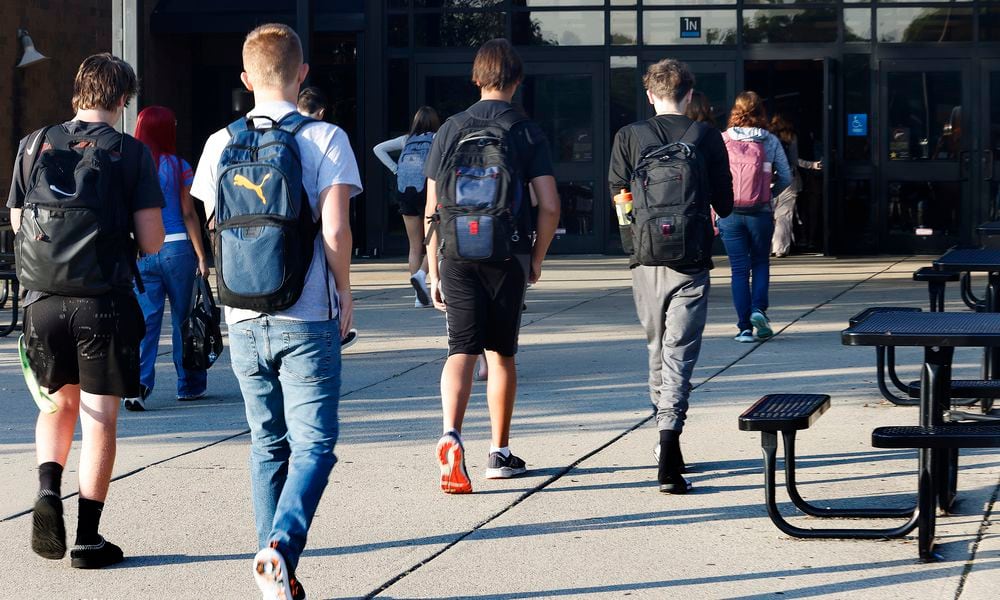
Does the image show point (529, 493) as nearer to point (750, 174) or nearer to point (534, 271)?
point (534, 271)

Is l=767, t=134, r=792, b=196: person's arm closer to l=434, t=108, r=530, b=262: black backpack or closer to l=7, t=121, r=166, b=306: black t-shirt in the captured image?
l=434, t=108, r=530, b=262: black backpack

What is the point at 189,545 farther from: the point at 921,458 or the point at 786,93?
the point at 786,93

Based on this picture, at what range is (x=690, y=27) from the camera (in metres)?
18.5

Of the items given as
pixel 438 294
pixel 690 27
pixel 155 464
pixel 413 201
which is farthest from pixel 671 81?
pixel 690 27

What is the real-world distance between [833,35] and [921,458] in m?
14.1

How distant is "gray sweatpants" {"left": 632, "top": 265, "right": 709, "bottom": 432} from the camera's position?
20.3 ft

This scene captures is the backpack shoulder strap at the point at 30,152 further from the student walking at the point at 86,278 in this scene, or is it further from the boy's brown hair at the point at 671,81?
the boy's brown hair at the point at 671,81

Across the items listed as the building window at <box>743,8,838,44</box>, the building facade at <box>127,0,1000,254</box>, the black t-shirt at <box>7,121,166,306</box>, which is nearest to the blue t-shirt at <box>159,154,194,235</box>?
the black t-shirt at <box>7,121,166,306</box>

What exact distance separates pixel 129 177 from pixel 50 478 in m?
1.10

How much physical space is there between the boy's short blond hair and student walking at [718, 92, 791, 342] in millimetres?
6310

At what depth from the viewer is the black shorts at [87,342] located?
501cm

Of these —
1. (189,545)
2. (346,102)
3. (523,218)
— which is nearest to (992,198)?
(346,102)

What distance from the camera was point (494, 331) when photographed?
6125 millimetres

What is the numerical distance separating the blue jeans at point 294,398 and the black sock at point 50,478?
96 centimetres
